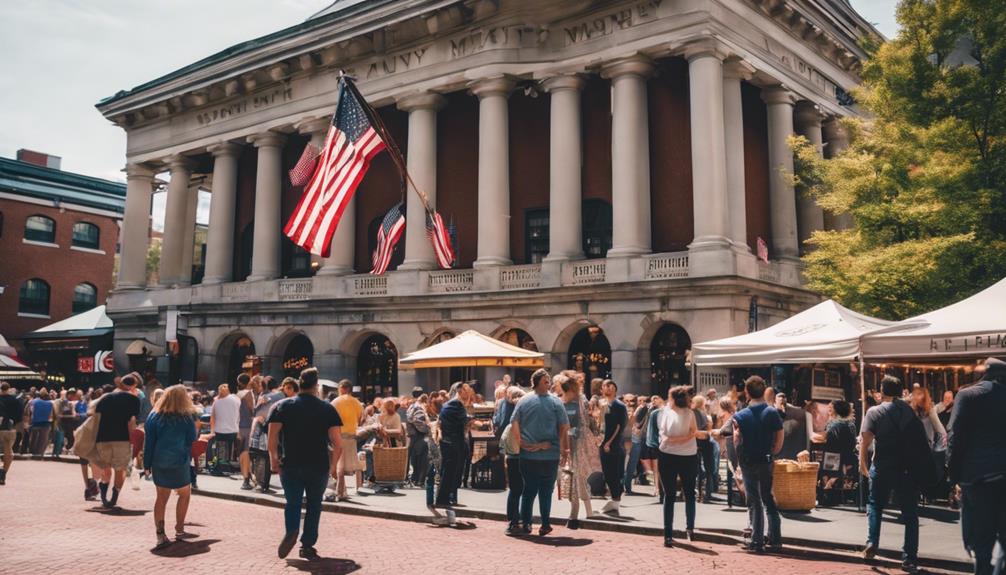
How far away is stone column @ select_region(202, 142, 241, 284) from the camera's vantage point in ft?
121

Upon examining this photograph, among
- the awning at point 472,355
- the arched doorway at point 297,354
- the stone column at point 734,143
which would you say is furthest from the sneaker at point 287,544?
the arched doorway at point 297,354

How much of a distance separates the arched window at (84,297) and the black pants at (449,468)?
48411 millimetres

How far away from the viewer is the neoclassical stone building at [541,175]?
25.9m

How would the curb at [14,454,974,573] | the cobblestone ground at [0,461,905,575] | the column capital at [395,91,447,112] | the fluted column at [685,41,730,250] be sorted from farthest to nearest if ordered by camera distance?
the column capital at [395,91,447,112] → the fluted column at [685,41,730,250] → the curb at [14,454,974,573] → the cobblestone ground at [0,461,905,575]

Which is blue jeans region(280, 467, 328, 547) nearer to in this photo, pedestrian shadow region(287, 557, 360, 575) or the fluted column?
pedestrian shadow region(287, 557, 360, 575)

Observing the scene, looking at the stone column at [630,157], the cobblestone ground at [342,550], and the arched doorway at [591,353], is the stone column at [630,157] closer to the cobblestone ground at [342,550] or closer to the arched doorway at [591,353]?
the arched doorway at [591,353]

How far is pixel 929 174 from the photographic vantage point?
19.0 m

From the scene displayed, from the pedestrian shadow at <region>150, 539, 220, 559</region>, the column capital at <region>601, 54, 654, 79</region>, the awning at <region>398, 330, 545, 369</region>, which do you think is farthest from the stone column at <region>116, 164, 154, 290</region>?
the pedestrian shadow at <region>150, 539, 220, 559</region>

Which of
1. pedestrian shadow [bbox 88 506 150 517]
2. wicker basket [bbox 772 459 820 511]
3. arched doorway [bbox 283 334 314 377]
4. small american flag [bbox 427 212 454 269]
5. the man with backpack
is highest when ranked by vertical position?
small american flag [bbox 427 212 454 269]

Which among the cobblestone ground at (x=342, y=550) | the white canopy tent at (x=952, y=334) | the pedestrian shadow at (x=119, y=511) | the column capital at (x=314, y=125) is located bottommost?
the cobblestone ground at (x=342, y=550)

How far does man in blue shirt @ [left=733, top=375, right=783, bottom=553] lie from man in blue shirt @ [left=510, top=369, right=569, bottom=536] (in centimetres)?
219

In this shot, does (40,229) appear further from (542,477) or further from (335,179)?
(542,477)

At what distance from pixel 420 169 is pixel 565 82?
6.19 metres

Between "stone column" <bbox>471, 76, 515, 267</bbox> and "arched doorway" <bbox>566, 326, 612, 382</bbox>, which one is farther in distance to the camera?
"stone column" <bbox>471, 76, 515, 267</bbox>
